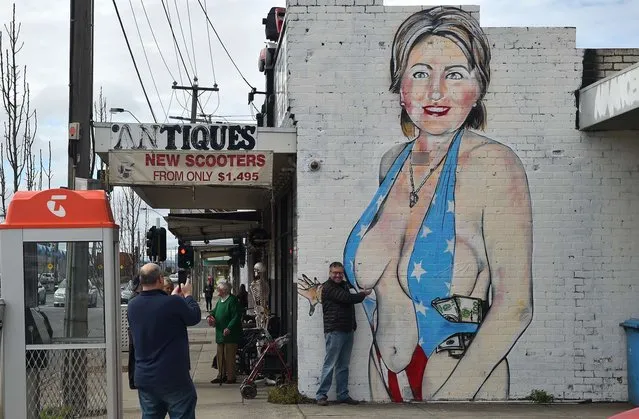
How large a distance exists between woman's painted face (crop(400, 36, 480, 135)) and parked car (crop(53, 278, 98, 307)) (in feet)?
16.3

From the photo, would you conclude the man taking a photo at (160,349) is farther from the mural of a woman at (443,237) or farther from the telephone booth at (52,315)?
the mural of a woman at (443,237)

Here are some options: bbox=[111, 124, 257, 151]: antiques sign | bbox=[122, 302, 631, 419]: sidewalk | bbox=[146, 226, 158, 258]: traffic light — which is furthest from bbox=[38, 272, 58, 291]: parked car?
bbox=[146, 226, 158, 258]: traffic light

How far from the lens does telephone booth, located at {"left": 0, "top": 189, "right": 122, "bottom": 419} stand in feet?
26.1

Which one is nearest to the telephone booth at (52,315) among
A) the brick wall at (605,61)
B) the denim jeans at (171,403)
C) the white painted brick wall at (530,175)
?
the denim jeans at (171,403)

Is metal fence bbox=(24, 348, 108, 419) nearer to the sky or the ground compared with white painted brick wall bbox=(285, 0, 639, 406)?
nearer to the ground

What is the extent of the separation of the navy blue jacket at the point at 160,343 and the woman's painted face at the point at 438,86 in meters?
5.29

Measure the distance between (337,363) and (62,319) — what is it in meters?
4.00

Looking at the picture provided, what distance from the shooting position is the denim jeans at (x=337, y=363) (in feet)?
36.7

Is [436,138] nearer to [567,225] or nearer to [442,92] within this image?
[442,92]

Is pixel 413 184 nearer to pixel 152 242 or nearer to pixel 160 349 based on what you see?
pixel 160 349

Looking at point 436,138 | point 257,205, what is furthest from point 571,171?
point 257,205

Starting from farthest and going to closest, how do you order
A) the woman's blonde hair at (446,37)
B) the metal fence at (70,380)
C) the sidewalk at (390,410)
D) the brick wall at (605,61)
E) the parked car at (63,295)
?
1. the brick wall at (605,61)
2. the woman's blonde hair at (446,37)
3. the sidewalk at (390,410)
4. the parked car at (63,295)
5. the metal fence at (70,380)

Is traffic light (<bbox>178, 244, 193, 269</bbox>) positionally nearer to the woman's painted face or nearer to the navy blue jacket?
the woman's painted face

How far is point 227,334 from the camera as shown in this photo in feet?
45.6
